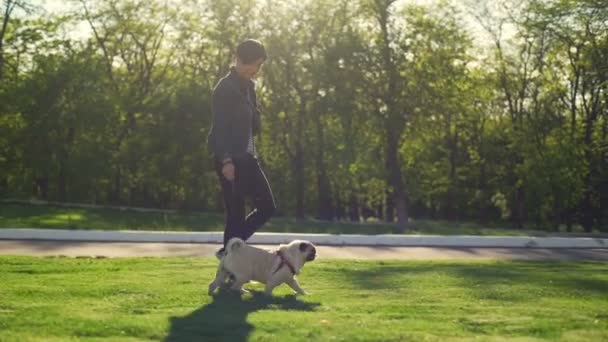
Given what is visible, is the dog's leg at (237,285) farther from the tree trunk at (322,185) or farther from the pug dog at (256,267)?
the tree trunk at (322,185)

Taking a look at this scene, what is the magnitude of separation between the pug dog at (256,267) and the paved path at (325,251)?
429cm

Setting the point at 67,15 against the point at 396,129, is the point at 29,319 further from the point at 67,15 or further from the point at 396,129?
the point at 67,15

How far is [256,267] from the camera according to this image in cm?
659

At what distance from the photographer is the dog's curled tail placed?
646 centimetres

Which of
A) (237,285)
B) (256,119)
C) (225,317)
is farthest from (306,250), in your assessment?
(225,317)

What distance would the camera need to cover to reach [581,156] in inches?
1506

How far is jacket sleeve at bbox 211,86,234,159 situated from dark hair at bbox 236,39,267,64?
319 millimetres

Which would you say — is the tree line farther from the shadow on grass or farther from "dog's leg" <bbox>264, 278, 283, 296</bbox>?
"dog's leg" <bbox>264, 278, 283, 296</bbox>

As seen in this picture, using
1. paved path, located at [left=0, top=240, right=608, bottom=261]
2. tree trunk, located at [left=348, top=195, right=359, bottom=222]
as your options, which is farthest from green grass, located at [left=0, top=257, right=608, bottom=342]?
tree trunk, located at [left=348, top=195, right=359, bottom=222]

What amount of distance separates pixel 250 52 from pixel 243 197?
4.06 ft

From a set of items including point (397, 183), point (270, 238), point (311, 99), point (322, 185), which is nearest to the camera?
point (270, 238)

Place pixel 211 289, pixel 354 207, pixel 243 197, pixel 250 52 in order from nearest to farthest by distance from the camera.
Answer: pixel 211 289 → pixel 250 52 → pixel 243 197 → pixel 354 207

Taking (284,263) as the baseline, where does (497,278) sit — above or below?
below

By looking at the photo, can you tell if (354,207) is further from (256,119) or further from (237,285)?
(237,285)
